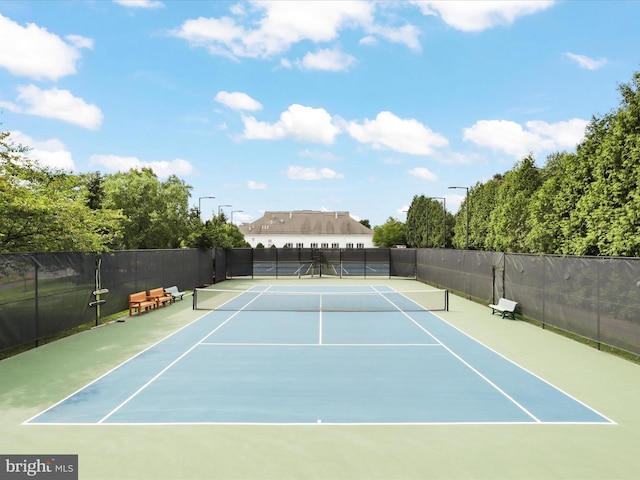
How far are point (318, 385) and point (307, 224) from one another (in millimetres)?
100619

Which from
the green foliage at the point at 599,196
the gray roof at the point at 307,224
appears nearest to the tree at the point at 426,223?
the gray roof at the point at 307,224

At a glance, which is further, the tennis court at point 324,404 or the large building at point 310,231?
the large building at point 310,231

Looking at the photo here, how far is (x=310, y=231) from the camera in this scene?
108 metres

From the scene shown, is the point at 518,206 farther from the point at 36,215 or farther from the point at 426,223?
the point at 426,223

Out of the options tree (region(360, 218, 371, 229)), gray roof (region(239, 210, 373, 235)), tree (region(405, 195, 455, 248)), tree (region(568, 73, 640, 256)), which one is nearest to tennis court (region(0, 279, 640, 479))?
tree (region(568, 73, 640, 256))

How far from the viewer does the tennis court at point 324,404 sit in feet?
20.5

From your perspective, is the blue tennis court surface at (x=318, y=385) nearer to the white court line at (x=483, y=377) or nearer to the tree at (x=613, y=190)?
the white court line at (x=483, y=377)

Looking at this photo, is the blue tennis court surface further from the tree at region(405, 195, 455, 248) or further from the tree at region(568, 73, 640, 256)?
the tree at region(405, 195, 455, 248)

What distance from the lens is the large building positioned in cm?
10725

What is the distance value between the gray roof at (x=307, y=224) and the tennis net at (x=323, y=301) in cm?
8030

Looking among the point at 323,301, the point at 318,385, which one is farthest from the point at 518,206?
the point at 318,385

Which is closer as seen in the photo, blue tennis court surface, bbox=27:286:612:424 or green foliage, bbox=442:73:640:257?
blue tennis court surface, bbox=27:286:612:424

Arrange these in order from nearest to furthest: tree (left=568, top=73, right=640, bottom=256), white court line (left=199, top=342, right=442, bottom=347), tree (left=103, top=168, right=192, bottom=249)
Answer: white court line (left=199, top=342, right=442, bottom=347) → tree (left=568, top=73, right=640, bottom=256) → tree (left=103, top=168, right=192, bottom=249)

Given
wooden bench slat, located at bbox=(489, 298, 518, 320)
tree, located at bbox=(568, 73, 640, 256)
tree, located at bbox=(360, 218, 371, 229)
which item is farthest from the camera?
tree, located at bbox=(360, 218, 371, 229)
